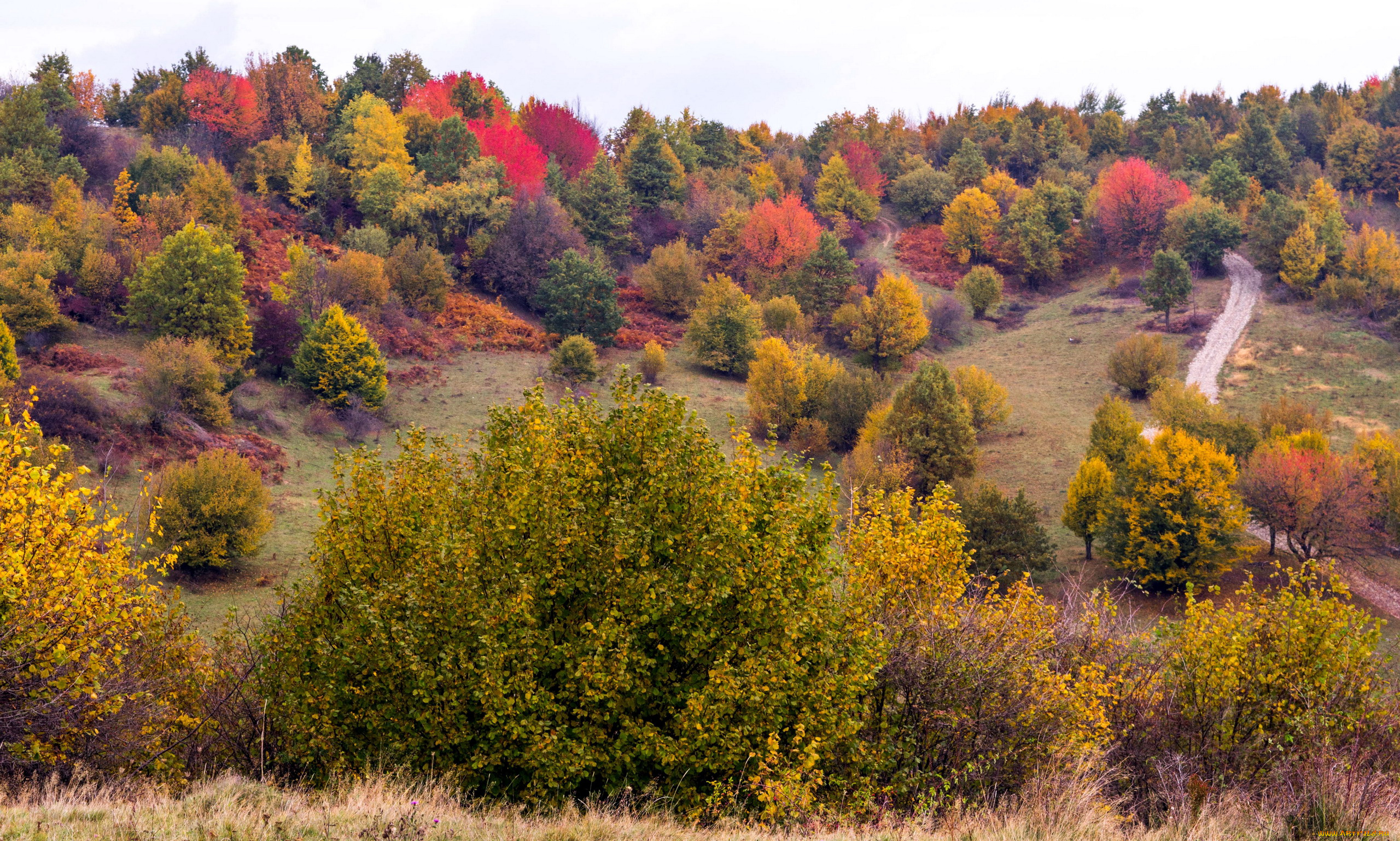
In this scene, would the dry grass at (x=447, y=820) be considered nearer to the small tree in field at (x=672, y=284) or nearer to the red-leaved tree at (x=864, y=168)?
the small tree in field at (x=672, y=284)

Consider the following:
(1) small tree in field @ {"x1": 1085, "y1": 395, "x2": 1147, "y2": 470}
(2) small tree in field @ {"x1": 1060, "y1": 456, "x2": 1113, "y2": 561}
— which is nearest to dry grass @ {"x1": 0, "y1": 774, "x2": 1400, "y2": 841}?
(2) small tree in field @ {"x1": 1060, "y1": 456, "x2": 1113, "y2": 561}


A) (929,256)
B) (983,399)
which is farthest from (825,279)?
(929,256)

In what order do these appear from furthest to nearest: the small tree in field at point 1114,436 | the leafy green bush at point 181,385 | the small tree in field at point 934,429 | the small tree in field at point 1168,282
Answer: the small tree in field at point 1168,282 < the small tree in field at point 934,429 < the small tree in field at point 1114,436 < the leafy green bush at point 181,385

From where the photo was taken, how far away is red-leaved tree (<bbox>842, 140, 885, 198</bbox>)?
10656 cm

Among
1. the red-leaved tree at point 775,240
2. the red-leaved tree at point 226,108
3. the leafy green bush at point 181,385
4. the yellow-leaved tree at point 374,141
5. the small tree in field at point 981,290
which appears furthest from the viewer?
the red-leaved tree at point 775,240

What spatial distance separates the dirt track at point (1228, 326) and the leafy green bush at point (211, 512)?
55.1m

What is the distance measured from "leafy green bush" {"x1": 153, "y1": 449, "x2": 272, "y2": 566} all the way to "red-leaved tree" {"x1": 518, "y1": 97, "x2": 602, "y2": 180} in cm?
7441

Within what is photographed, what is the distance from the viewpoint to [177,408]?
41.9 m

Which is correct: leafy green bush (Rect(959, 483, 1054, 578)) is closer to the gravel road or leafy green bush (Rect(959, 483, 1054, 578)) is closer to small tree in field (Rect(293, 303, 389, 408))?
the gravel road

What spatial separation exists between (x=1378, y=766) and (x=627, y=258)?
249 ft

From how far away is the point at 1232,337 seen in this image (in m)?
72.5

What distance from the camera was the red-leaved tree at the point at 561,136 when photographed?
104m

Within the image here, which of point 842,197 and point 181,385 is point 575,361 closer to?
point 181,385

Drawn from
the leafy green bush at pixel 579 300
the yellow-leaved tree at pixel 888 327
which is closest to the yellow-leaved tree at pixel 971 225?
the yellow-leaved tree at pixel 888 327
